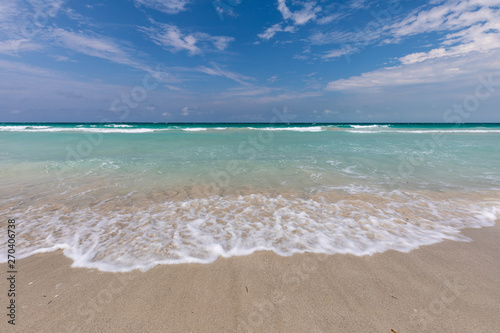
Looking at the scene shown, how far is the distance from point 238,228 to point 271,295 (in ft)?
5.26

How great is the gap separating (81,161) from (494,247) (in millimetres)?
13146

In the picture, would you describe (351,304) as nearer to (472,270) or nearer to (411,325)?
(411,325)

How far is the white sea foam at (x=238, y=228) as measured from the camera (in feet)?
10.5

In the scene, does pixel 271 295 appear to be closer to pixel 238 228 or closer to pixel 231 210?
pixel 238 228

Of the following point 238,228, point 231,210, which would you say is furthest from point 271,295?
point 231,210

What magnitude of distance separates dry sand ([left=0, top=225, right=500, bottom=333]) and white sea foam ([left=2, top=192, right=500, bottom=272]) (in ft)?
0.78

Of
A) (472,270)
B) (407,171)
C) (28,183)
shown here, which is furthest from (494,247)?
(28,183)

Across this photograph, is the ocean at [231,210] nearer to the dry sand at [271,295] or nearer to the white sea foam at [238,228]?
the white sea foam at [238,228]

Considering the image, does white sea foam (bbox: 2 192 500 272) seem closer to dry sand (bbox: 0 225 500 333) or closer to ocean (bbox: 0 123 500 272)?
ocean (bbox: 0 123 500 272)

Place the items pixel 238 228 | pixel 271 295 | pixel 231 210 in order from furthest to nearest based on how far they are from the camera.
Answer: pixel 231 210
pixel 238 228
pixel 271 295

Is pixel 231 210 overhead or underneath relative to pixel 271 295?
underneath

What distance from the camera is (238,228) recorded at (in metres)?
3.90

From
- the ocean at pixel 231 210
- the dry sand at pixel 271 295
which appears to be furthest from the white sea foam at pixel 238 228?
the dry sand at pixel 271 295

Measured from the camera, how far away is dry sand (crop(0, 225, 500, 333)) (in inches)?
81.2
